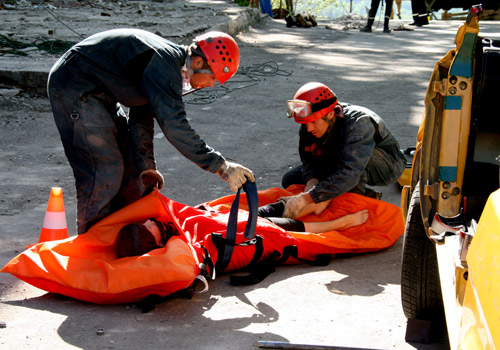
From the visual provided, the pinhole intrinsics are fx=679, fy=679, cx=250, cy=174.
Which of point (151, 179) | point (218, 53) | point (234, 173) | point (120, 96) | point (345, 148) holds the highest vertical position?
point (218, 53)

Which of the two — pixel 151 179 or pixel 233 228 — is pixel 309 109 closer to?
pixel 233 228

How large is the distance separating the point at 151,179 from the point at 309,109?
121 centimetres

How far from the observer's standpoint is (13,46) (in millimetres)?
10867

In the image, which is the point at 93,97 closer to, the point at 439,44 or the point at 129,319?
the point at 129,319

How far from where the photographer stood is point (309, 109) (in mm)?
4789

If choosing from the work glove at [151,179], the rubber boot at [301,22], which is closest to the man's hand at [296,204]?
the work glove at [151,179]

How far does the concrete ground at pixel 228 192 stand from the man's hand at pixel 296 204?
48 cm

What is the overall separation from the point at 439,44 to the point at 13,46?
968 cm

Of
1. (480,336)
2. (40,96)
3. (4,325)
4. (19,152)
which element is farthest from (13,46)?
(480,336)

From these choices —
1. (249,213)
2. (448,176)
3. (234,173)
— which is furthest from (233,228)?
(448,176)

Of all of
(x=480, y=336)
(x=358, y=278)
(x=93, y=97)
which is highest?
(x=93, y=97)

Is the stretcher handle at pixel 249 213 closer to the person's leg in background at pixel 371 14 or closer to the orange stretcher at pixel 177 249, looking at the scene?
the orange stretcher at pixel 177 249

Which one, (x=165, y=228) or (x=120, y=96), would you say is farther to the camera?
(x=165, y=228)

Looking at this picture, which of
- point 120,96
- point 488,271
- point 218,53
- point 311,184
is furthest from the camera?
point 311,184
